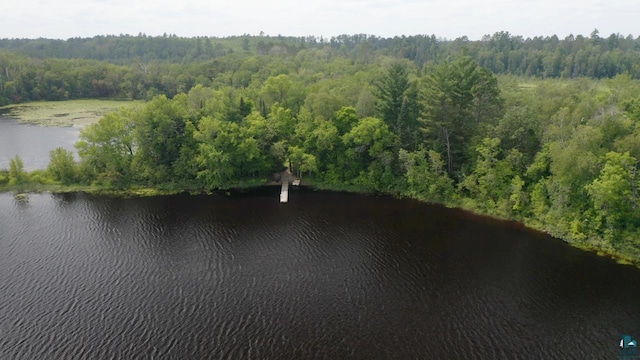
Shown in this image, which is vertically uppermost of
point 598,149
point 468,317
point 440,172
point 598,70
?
point 598,70

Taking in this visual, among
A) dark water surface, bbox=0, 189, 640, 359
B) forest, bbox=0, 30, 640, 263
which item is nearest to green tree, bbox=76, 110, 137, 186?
forest, bbox=0, 30, 640, 263

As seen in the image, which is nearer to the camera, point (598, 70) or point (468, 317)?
point (468, 317)

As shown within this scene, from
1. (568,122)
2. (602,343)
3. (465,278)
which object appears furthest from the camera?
(568,122)

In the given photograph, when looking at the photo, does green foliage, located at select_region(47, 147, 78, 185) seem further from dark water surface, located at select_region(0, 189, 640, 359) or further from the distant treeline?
the distant treeline

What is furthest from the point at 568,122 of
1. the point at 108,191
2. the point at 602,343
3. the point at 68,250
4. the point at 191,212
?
the point at 108,191

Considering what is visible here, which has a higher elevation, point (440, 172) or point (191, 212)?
point (440, 172)

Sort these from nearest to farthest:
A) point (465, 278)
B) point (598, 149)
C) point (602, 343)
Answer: point (602, 343) < point (465, 278) < point (598, 149)

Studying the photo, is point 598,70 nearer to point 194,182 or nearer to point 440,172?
point 440,172
